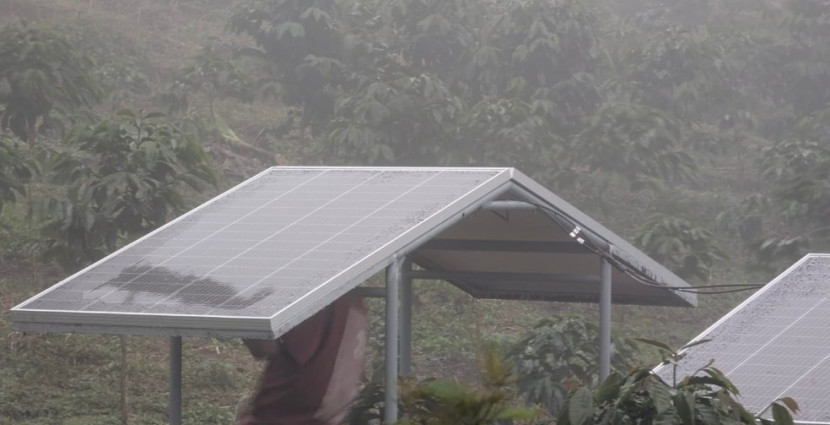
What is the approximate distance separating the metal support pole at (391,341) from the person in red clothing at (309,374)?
2.12ft

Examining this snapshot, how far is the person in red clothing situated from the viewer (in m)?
5.21

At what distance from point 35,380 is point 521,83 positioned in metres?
7.09

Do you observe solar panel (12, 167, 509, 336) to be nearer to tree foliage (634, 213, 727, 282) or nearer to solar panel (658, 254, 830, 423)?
solar panel (658, 254, 830, 423)

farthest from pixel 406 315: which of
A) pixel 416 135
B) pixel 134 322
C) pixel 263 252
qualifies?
pixel 416 135

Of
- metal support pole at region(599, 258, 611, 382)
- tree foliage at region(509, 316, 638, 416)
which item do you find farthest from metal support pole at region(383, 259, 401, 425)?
tree foliage at region(509, 316, 638, 416)

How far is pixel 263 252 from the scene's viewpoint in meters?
4.86

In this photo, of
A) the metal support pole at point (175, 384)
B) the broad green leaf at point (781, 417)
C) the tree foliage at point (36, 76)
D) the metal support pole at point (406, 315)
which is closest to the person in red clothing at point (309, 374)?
the metal support pole at point (175, 384)

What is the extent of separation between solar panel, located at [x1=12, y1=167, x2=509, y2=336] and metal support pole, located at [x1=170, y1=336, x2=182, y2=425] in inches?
A: 18.3

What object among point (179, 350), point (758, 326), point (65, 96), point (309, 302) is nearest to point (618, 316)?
point (65, 96)

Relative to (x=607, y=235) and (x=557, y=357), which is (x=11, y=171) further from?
(x=607, y=235)

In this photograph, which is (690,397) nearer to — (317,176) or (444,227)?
(444,227)

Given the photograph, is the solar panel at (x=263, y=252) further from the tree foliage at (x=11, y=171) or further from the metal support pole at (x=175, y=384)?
the tree foliage at (x=11, y=171)

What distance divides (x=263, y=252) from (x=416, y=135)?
8.17 m

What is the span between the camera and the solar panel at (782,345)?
4629mm
